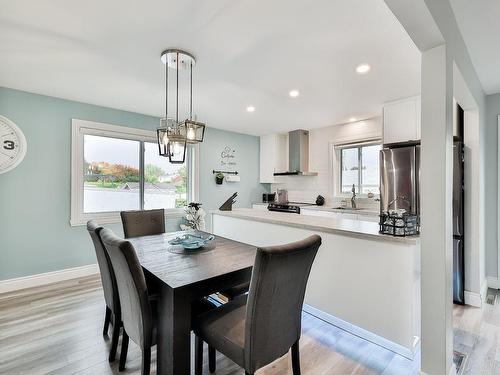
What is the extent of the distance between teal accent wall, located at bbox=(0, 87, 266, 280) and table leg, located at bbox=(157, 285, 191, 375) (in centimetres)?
278

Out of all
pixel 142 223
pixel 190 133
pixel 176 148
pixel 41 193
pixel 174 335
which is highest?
pixel 190 133

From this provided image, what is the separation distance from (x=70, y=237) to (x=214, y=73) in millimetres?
2896

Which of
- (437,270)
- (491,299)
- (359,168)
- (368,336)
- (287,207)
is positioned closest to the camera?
(437,270)

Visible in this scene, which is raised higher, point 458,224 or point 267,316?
point 458,224

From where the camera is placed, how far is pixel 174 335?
4.34 ft

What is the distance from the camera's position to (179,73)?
256cm

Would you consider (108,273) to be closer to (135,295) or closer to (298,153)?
(135,295)

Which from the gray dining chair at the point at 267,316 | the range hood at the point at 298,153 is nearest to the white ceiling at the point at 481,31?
the gray dining chair at the point at 267,316

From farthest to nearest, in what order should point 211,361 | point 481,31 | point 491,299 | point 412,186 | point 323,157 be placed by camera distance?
point 323,157 < point 412,186 < point 491,299 < point 481,31 < point 211,361

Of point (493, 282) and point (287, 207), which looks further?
point (287, 207)

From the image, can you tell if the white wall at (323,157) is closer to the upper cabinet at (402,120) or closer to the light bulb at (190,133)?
the upper cabinet at (402,120)

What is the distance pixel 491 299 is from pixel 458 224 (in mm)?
952

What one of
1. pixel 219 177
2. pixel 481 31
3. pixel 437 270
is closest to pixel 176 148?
pixel 437 270

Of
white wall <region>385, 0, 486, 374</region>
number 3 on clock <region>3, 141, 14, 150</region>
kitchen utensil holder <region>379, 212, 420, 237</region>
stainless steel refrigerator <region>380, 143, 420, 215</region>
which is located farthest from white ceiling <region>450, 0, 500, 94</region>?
number 3 on clock <region>3, 141, 14, 150</region>
